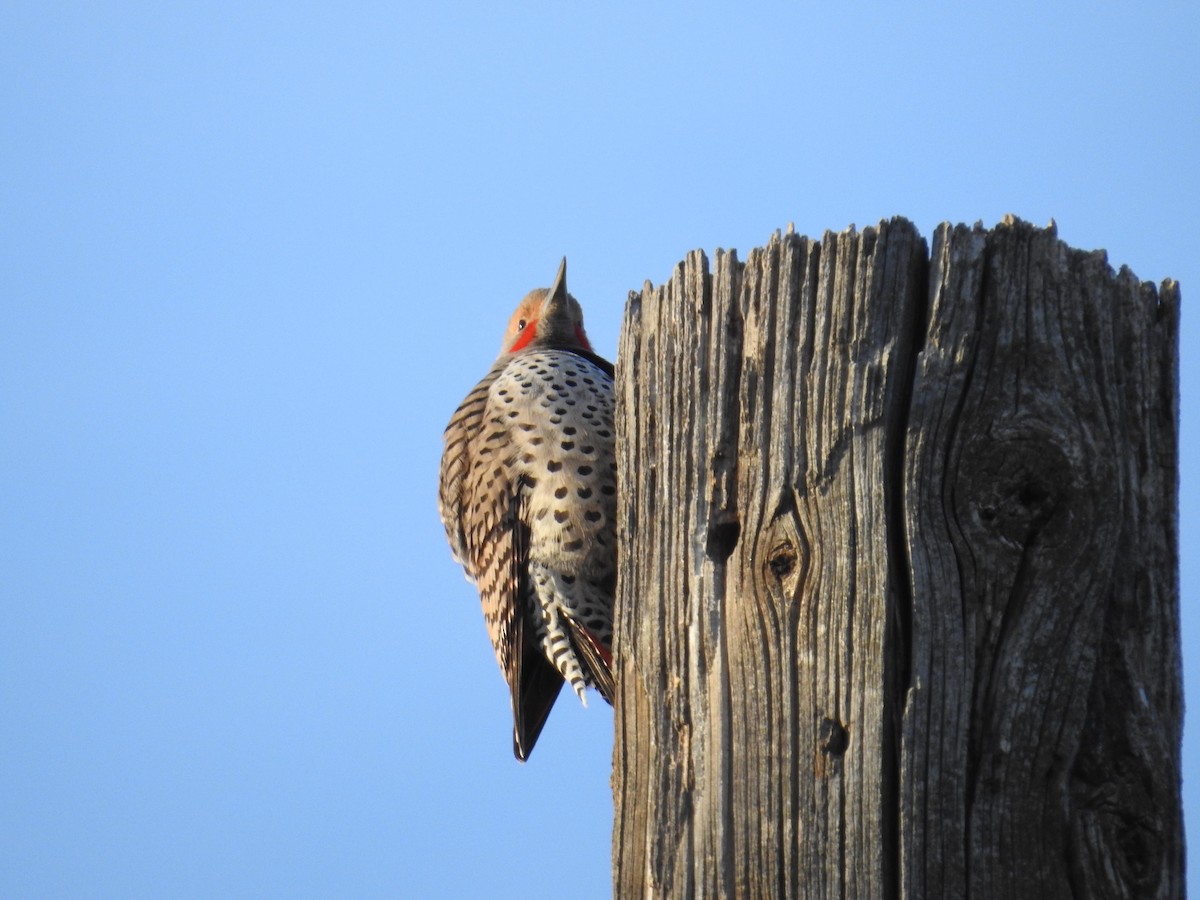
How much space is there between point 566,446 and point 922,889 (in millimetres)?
2464

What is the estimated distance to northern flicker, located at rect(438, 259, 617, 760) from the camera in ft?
14.0

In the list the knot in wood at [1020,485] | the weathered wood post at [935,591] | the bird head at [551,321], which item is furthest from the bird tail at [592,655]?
the knot in wood at [1020,485]

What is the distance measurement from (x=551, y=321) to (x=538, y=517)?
1832mm

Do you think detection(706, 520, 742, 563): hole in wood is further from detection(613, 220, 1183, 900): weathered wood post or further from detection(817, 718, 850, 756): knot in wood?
detection(817, 718, 850, 756): knot in wood

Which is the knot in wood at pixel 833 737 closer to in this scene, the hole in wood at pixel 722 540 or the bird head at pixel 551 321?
the hole in wood at pixel 722 540

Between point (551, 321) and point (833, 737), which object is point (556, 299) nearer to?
point (551, 321)

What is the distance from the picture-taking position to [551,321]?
6.01 m

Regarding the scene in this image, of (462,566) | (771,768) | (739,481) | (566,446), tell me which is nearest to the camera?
(771,768)

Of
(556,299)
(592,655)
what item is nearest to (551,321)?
(556,299)

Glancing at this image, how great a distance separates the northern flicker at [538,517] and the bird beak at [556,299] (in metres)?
0.91

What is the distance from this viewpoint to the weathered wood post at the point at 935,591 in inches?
82.7

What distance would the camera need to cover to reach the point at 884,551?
2170 millimetres

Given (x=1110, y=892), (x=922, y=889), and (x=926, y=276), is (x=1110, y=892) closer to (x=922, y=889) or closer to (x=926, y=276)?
(x=922, y=889)

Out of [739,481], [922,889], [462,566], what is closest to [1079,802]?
[922,889]
